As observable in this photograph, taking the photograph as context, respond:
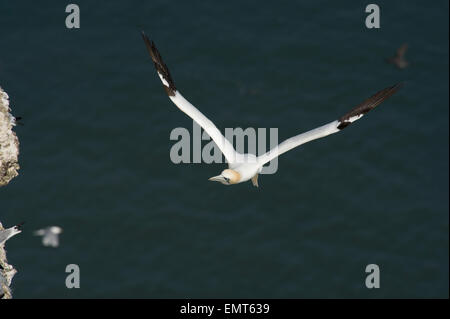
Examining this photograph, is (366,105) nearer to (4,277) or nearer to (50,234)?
(4,277)

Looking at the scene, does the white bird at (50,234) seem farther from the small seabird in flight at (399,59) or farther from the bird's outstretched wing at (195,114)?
the small seabird in flight at (399,59)

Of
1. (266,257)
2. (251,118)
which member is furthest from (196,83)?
(266,257)

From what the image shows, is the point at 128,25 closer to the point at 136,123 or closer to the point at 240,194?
the point at 136,123

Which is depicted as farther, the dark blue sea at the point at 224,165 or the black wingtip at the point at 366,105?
the dark blue sea at the point at 224,165

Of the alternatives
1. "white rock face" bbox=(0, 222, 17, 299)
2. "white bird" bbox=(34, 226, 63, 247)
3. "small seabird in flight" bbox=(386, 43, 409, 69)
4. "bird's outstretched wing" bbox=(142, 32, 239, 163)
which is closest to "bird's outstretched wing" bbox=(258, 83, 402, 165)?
"bird's outstretched wing" bbox=(142, 32, 239, 163)

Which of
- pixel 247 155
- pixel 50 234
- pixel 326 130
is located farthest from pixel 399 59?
pixel 247 155

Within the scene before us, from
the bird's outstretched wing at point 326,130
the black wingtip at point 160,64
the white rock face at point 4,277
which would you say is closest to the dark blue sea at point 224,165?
the black wingtip at point 160,64

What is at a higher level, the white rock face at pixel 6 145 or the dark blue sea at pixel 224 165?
the dark blue sea at pixel 224 165
